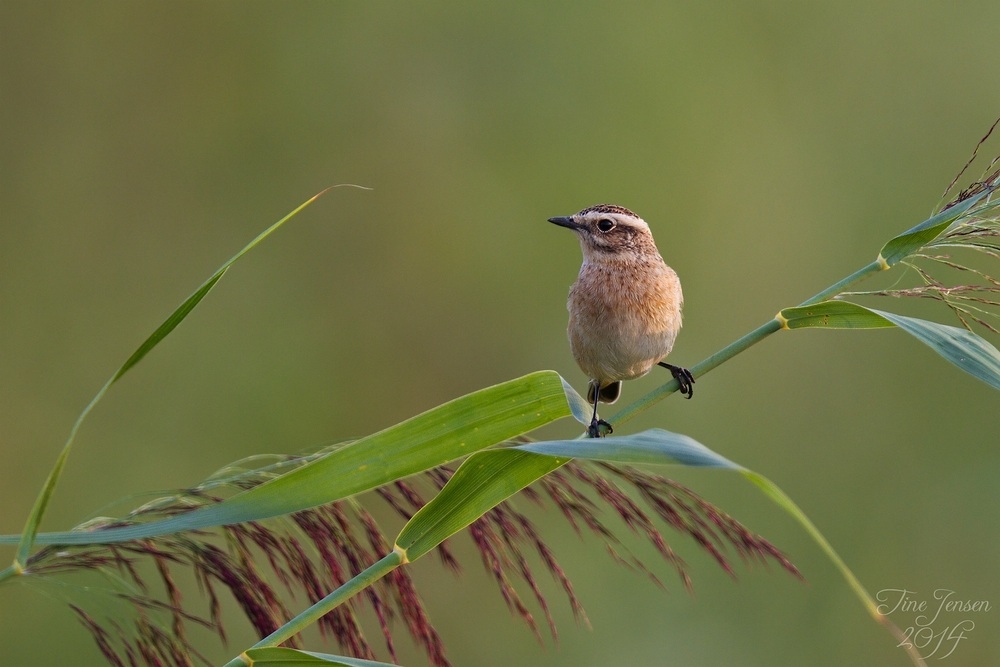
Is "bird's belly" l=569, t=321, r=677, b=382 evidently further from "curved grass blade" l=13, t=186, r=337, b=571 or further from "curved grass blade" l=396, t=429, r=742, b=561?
"curved grass blade" l=13, t=186, r=337, b=571

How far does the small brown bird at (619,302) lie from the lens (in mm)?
3227

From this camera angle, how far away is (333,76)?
5.71 m

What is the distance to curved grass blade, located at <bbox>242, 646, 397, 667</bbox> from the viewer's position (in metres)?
1.53

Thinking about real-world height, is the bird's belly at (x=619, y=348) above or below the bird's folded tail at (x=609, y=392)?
above

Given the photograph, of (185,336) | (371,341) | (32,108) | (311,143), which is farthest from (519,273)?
(32,108)

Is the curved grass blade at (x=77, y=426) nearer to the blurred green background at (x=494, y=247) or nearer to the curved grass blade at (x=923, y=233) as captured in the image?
the curved grass blade at (x=923, y=233)

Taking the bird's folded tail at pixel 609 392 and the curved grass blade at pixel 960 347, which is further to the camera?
the bird's folded tail at pixel 609 392

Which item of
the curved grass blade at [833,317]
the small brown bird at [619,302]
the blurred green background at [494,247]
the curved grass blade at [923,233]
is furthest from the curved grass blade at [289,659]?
the blurred green background at [494,247]

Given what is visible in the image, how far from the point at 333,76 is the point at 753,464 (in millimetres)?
3234

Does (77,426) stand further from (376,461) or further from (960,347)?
(960,347)

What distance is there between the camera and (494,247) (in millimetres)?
5691

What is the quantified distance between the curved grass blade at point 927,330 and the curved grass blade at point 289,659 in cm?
104

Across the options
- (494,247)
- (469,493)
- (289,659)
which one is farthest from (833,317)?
(494,247)

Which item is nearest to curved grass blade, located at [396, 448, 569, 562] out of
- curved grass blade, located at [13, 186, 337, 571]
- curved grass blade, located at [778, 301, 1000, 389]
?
curved grass blade, located at [13, 186, 337, 571]
